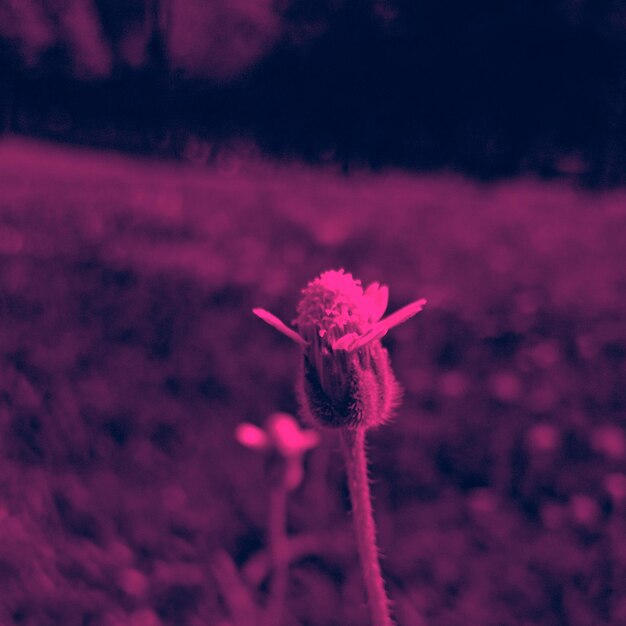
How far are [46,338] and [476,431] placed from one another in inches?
42.7

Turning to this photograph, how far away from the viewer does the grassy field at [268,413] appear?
43.6 inches

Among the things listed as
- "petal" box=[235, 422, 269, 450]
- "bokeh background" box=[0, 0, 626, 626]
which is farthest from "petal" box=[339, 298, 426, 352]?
"bokeh background" box=[0, 0, 626, 626]

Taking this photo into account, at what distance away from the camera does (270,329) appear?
184 centimetres

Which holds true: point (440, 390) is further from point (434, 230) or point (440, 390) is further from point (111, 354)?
point (434, 230)

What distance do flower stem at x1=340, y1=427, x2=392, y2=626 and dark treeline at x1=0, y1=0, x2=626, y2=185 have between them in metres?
1.22

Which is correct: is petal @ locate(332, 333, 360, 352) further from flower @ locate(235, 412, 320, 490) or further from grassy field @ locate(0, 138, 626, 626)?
grassy field @ locate(0, 138, 626, 626)

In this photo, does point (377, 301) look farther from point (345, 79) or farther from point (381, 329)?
point (345, 79)

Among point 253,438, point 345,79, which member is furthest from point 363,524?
point 345,79

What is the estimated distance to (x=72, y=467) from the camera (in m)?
1.37

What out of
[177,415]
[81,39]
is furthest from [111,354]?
[81,39]

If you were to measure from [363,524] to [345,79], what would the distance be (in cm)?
316

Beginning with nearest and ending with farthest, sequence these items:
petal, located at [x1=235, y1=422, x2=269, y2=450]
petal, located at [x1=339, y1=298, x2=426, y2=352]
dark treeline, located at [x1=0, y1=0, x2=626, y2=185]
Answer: petal, located at [x1=339, y1=298, x2=426, y2=352]
petal, located at [x1=235, y1=422, x2=269, y2=450]
dark treeline, located at [x1=0, y1=0, x2=626, y2=185]

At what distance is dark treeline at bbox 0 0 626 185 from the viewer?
1771 millimetres

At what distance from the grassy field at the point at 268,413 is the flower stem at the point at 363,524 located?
50 centimetres
